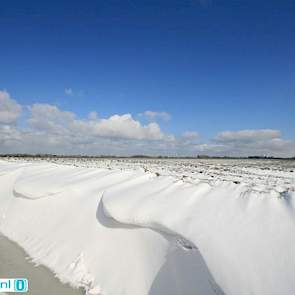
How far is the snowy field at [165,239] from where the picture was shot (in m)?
4.18

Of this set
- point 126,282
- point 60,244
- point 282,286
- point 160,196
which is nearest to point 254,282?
point 282,286

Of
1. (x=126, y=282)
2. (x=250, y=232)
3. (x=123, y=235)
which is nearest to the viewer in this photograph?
(x=250, y=232)

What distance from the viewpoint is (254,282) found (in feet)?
12.6

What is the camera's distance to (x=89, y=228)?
7051mm

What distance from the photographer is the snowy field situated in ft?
13.7

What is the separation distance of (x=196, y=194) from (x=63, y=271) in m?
3.91

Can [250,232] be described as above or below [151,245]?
above

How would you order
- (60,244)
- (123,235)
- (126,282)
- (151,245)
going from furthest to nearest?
(60,244)
(123,235)
(151,245)
(126,282)

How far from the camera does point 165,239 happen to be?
5.57m

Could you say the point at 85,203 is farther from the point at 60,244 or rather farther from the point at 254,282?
the point at 254,282

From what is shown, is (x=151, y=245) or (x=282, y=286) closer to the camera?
(x=282, y=286)

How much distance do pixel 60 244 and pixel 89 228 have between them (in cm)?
88

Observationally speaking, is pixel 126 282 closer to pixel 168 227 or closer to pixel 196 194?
pixel 168 227

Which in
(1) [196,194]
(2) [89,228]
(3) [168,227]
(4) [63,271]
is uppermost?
(1) [196,194]
